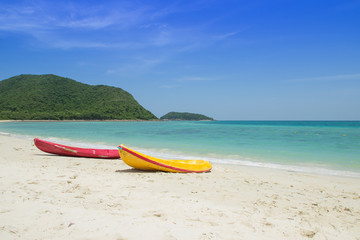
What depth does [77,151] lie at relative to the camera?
10.5m

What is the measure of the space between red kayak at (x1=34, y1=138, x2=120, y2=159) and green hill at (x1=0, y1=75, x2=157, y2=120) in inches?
3464

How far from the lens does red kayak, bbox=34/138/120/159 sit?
1019 centimetres

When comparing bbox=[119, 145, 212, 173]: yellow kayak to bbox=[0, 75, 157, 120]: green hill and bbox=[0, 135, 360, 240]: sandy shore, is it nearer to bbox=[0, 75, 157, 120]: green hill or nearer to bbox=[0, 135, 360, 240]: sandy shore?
bbox=[0, 135, 360, 240]: sandy shore

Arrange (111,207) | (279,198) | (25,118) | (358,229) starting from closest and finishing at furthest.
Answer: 1. (358,229)
2. (111,207)
3. (279,198)
4. (25,118)

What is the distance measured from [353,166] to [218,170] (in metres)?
5.76

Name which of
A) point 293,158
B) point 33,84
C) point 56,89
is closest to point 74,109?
point 56,89

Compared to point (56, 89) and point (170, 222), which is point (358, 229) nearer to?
point (170, 222)

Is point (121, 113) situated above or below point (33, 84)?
below

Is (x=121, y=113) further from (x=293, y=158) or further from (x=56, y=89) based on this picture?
(x=293, y=158)

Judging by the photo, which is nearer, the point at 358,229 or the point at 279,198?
the point at 358,229

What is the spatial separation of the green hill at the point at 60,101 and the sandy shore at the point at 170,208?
312 ft

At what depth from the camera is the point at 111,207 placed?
3801mm

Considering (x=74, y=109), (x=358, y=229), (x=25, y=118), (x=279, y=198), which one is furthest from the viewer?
(x=74, y=109)

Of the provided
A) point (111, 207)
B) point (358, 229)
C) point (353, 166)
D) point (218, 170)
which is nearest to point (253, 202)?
point (358, 229)
